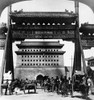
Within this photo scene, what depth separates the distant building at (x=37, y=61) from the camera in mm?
19953

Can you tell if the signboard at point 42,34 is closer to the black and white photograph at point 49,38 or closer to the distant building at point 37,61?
the black and white photograph at point 49,38

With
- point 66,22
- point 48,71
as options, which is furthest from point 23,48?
point 66,22

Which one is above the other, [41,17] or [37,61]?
[41,17]

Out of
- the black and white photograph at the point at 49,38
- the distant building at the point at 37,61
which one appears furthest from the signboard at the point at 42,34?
the distant building at the point at 37,61

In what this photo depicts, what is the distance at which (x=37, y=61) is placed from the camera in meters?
19.9

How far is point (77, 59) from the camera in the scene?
325 inches

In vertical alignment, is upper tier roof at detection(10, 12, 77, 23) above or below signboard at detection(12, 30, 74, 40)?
above

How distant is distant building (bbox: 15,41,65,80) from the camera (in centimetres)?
1995

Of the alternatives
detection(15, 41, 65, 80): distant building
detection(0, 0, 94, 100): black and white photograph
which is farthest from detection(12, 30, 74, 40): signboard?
detection(15, 41, 65, 80): distant building

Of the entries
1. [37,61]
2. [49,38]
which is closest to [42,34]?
[49,38]

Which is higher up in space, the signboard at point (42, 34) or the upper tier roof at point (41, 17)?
the upper tier roof at point (41, 17)

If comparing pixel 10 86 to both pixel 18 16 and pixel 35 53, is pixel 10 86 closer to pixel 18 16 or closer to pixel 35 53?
pixel 18 16

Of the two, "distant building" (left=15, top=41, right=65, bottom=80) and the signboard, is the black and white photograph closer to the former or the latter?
the signboard

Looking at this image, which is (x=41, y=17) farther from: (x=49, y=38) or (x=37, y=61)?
(x=37, y=61)
